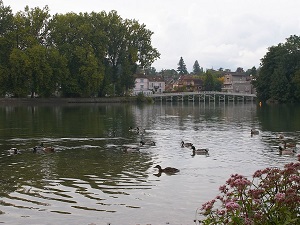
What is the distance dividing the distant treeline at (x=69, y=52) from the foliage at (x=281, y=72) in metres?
27.1

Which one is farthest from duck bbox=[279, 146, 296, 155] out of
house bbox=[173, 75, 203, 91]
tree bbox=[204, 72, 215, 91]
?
house bbox=[173, 75, 203, 91]

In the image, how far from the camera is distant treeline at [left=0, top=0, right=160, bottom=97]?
87.2 metres

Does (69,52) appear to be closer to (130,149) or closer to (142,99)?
(142,99)

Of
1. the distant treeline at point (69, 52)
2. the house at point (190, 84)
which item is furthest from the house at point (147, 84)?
the distant treeline at point (69, 52)

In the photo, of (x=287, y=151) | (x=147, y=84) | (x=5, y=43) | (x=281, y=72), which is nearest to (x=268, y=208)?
(x=287, y=151)

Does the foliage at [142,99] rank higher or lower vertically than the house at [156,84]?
lower

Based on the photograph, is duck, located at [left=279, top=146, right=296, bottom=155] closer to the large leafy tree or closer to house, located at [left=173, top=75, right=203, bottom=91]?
the large leafy tree

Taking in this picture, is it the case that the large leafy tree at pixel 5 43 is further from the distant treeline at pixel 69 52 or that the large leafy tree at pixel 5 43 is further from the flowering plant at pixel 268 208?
the flowering plant at pixel 268 208

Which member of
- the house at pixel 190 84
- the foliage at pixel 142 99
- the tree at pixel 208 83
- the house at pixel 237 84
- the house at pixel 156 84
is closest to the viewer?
the foliage at pixel 142 99

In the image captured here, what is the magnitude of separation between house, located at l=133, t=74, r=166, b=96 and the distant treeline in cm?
4496

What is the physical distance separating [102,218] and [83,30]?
8505cm

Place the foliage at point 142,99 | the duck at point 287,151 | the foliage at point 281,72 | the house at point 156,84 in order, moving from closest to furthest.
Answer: the duck at point 287,151 < the foliage at point 281,72 < the foliage at point 142,99 < the house at point 156,84

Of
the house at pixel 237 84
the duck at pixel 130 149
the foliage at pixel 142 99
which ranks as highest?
the house at pixel 237 84

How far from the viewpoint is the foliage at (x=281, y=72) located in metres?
97.8
